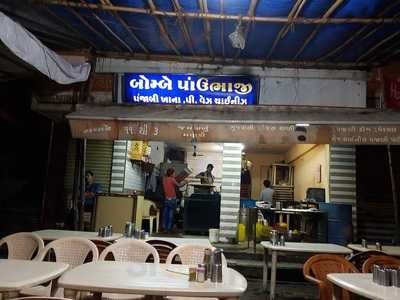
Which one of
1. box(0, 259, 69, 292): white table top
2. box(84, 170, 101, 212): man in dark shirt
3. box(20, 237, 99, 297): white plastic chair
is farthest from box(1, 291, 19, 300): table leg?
box(84, 170, 101, 212): man in dark shirt

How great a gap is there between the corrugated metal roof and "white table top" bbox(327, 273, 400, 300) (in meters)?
3.27

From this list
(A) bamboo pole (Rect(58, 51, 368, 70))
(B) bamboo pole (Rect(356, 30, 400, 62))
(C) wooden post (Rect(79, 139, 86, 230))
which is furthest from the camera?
(C) wooden post (Rect(79, 139, 86, 230))

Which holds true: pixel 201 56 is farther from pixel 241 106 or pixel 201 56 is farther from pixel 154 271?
pixel 154 271

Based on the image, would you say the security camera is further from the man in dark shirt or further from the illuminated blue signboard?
the man in dark shirt

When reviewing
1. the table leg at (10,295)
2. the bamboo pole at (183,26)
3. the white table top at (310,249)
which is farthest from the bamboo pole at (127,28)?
the white table top at (310,249)

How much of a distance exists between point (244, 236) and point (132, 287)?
732 centimetres

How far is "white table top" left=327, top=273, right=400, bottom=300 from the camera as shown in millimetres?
2749

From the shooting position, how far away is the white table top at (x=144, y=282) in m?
2.58

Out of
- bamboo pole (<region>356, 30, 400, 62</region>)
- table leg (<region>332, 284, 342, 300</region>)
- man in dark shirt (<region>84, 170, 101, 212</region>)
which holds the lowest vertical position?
table leg (<region>332, 284, 342, 300</region>)

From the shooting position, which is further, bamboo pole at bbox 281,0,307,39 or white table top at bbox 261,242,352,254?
white table top at bbox 261,242,352,254

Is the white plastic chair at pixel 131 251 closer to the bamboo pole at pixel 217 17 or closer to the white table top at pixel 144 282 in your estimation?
the white table top at pixel 144 282

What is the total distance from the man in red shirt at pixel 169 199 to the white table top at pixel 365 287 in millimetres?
7364

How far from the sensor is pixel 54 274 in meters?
2.93

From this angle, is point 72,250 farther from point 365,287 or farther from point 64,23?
point 64,23
